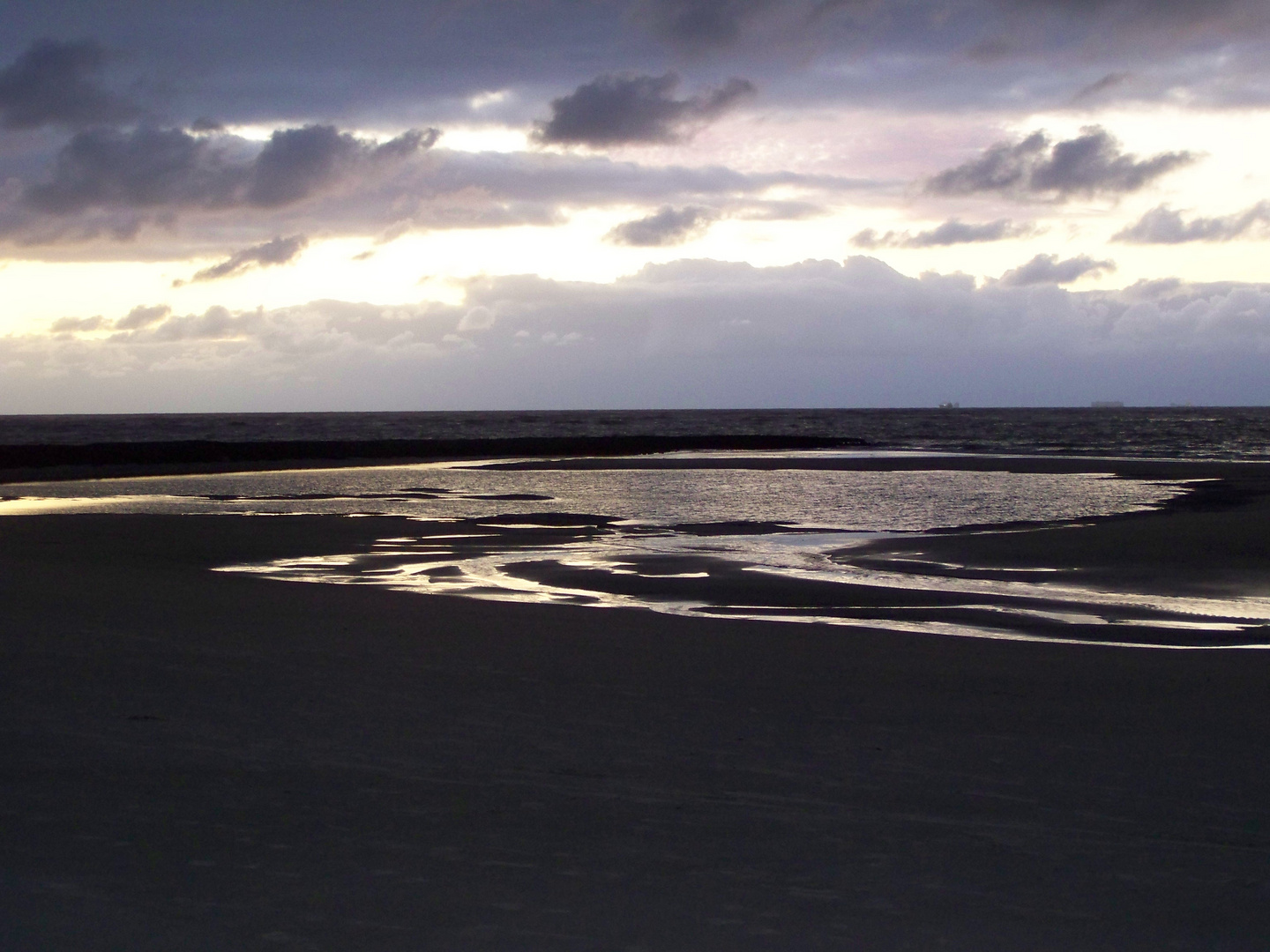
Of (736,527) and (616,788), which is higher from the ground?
(736,527)

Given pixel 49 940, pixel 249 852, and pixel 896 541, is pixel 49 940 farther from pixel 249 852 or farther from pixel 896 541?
pixel 896 541

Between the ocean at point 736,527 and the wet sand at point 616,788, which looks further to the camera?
the ocean at point 736,527

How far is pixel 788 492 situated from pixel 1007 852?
30634 mm

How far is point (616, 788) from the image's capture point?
7.30 m

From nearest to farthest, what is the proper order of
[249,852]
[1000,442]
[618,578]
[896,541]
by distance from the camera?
[249,852] → [618,578] → [896,541] → [1000,442]

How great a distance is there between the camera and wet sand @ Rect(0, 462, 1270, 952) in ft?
17.6

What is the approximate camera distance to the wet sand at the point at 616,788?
5379mm

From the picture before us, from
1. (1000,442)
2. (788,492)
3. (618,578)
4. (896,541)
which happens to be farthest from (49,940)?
(1000,442)

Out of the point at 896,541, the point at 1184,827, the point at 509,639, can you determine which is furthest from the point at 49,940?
the point at 896,541

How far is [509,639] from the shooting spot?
12430 millimetres

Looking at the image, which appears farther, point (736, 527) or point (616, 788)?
point (736, 527)

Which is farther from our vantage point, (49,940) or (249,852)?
(249,852)

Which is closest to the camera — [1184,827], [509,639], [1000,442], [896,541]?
[1184,827]

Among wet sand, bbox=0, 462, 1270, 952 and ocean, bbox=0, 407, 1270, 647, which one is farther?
ocean, bbox=0, 407, 1270, 647
